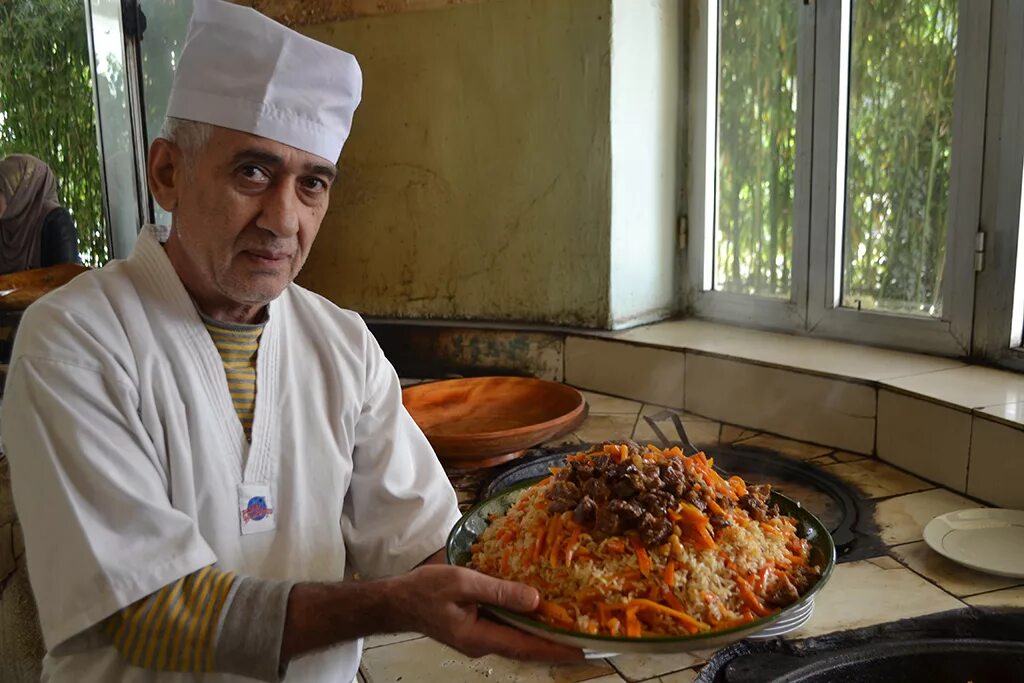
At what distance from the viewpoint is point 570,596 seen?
3.42 ft

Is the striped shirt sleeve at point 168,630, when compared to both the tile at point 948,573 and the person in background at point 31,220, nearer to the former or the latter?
the tile at point 948,573

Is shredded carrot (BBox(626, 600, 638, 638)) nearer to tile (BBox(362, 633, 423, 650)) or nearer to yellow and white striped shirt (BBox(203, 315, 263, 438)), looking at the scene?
tile (BBox(362, 633, 423, 650))

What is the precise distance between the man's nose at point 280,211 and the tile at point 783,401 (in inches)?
60.3

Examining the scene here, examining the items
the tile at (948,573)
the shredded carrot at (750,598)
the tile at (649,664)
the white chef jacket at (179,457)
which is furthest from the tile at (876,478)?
the white chef jacket at (179,457)

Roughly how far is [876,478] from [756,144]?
1.26 metres

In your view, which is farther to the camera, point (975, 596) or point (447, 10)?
point (447, 10)

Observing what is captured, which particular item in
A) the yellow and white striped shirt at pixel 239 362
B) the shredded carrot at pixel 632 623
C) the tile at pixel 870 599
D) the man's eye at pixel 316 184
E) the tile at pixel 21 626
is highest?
the man's eye at pixel 316 184

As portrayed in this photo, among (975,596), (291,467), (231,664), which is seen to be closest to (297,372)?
(291,467)

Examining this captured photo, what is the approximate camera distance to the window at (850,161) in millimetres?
2078

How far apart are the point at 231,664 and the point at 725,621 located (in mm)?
632

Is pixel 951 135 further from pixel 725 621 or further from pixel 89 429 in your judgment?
pixel 89 429

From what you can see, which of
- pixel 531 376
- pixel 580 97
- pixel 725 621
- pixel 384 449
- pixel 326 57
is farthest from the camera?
pixel 531 376

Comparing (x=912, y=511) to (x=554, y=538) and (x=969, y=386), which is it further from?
(x=554, y=538)

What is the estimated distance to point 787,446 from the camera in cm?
216
